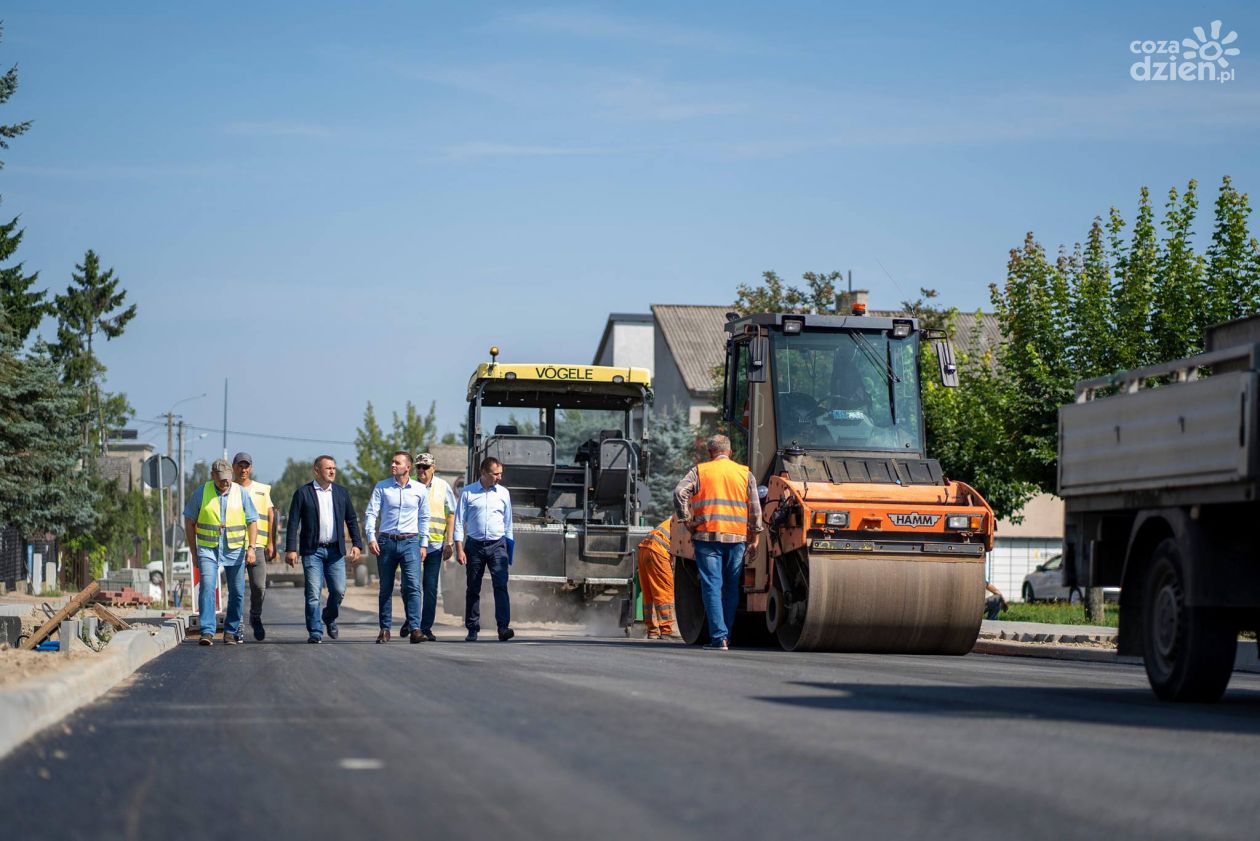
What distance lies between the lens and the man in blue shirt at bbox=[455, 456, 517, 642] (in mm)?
17109

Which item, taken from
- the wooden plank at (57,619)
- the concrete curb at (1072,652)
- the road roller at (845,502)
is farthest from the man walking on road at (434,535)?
the concrete curb at (1072,652)

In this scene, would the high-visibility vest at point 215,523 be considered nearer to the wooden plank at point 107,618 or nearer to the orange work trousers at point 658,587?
the wooden plank at point 107,618

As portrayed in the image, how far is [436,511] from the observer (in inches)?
693

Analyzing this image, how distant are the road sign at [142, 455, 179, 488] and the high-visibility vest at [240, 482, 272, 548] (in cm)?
834

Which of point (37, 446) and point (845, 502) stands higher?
point (37, 446)

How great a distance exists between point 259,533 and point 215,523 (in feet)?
1.69

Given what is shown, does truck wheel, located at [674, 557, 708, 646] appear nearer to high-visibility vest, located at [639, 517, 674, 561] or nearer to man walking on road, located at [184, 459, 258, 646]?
high-visibility vest, located at [639, 517, 674, 561]

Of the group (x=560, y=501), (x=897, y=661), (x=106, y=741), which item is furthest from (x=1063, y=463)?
(x=560, y=501)

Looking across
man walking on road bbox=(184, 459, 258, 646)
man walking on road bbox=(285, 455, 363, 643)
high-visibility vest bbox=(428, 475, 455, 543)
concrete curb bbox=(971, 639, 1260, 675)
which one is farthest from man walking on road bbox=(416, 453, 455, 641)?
concrete curb bbox=(971, 639, 1260, 675)

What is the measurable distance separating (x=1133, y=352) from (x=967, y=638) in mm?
15185

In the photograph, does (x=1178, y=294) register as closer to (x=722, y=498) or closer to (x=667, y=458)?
(x=722, y=498)

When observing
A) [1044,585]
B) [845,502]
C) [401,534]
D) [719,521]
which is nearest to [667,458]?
[1044,585]

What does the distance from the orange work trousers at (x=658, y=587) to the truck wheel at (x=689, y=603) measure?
0.58 meters

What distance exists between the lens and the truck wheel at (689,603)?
56.7 ft
